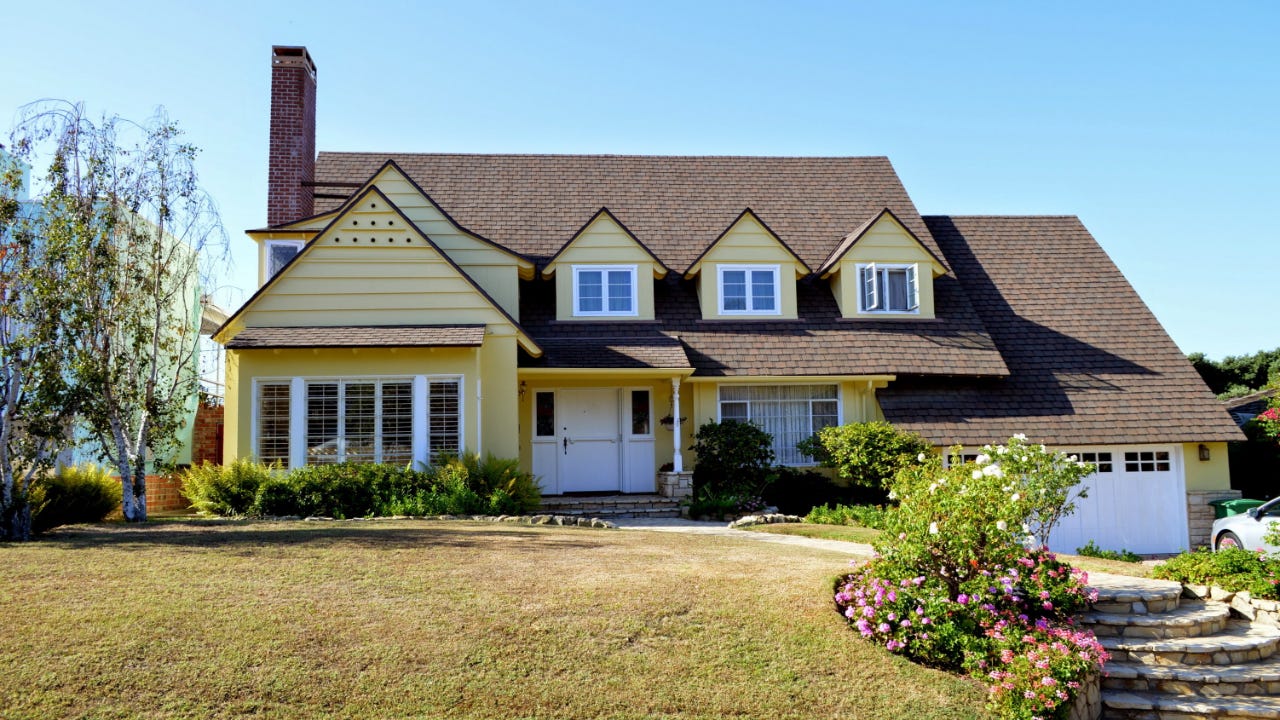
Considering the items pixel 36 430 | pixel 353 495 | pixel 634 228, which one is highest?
pixel 634 228

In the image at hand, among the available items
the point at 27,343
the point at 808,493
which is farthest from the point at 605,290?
the point at 27,343

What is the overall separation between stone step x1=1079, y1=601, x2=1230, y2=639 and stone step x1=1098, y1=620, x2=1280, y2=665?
7cm

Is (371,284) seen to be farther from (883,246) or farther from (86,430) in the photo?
(883,246)

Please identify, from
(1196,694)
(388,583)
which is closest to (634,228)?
(388,583)

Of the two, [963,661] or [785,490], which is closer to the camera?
[963,661]

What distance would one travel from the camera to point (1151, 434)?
699 inches

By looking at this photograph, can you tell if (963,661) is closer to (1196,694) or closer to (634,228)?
(1196,694)

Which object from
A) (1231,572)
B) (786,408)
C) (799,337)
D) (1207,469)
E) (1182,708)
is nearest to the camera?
(1182,708)

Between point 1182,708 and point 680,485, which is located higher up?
point 680,485

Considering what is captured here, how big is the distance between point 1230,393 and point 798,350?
20269mm

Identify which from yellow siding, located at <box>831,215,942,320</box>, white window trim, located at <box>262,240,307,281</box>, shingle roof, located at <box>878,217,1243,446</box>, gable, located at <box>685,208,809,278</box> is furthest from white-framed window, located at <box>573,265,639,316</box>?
white window trim, located at <box>262,240,307,281</box>

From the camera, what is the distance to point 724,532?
1368 centimetres

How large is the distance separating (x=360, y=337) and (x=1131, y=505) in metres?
14.7

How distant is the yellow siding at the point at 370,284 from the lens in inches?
634
